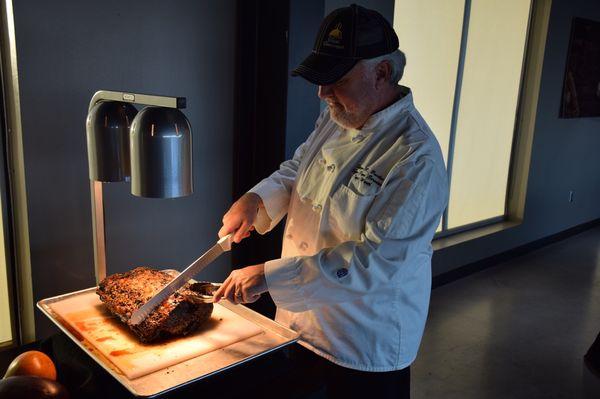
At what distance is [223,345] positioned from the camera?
1164mm

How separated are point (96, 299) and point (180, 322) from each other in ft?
1.02

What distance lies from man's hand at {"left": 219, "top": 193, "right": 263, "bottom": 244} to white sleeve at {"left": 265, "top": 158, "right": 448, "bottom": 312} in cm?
29

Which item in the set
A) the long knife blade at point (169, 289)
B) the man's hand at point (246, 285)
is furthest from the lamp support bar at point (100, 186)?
the man's hand at point (246, 285)

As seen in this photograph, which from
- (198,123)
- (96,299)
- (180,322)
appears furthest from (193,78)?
(180,322)

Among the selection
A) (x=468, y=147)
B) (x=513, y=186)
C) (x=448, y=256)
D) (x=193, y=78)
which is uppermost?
(x=193, y=78)

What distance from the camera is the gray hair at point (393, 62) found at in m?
1.20

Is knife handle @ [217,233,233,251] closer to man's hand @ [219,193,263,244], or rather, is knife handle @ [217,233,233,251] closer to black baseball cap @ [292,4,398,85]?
man's hand @ [219,193,263,244]

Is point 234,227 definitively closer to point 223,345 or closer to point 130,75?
point 223,345

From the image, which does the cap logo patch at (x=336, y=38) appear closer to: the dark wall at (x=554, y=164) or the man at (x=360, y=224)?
the man at (x=360, y=224)

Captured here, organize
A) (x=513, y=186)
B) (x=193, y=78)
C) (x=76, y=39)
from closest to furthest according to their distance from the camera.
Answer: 1. (x=76, y=39)
2. (x=193, y=78)
3. (x=513, y=186)

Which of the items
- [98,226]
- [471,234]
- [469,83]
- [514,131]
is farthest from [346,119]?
[514,131]

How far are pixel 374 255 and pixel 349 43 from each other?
1.58 ft

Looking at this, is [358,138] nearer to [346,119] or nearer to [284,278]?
[346,119]

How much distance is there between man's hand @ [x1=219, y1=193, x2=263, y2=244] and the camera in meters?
1.39
